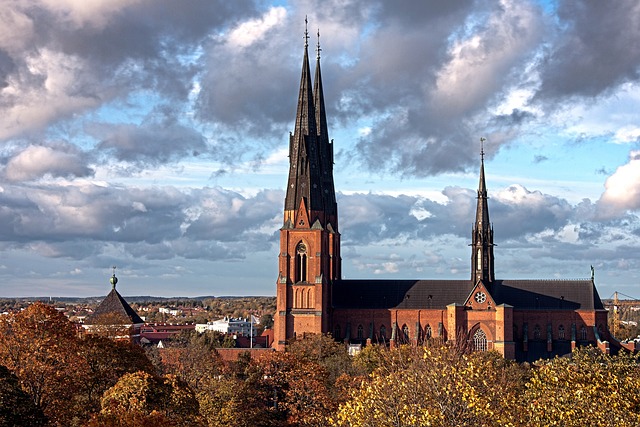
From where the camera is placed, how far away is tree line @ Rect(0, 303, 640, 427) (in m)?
38.9

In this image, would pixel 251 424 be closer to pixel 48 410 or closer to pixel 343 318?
pixel 48 410

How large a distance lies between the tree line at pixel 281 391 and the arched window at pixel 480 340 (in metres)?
44.3

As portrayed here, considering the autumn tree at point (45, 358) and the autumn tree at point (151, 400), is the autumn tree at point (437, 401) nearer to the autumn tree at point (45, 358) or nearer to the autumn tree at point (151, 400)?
the autumn tree at point (151, 400)

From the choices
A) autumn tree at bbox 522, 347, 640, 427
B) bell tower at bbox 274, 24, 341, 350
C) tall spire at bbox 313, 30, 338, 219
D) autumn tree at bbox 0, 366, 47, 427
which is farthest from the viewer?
tall spire at bbox 313, 30, 338, 219

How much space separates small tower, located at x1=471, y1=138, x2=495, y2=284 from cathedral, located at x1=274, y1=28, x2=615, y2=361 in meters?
0.14

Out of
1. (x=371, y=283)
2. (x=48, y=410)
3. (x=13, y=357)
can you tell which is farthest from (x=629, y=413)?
(x=371, y=283)

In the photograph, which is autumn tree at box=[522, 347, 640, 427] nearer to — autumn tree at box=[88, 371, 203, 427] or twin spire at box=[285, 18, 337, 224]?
autumn tree at box=[88, 371, 203, 427]

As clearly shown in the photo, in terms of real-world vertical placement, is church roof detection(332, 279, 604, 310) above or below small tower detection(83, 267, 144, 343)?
above

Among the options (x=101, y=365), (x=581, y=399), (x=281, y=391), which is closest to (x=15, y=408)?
(x=101, y=365)

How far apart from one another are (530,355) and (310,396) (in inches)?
2541

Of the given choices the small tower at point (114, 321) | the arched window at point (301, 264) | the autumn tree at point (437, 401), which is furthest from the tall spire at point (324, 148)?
the autumn tree at point (437, 401)

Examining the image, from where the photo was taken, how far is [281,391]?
247 ft

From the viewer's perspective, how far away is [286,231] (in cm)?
12606

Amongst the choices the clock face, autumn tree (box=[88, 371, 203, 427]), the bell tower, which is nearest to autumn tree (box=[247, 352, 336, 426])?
autumn tree (box=[88, 371, 203, 427])
